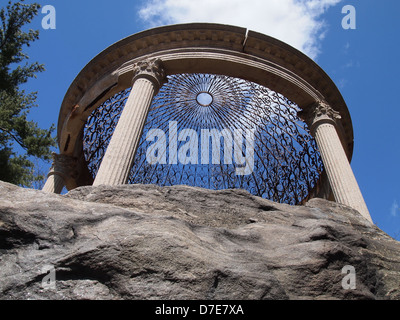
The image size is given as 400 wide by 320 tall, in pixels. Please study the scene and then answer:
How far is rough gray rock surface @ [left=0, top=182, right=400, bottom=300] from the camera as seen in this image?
2.65 m

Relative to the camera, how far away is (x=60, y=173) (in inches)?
679

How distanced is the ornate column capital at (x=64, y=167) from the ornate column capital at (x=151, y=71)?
22.5 ft

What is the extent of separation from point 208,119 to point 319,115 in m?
11.4

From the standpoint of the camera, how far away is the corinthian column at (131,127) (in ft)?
33.1

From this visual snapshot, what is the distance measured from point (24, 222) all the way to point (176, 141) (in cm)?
2270

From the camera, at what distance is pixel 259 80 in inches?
609

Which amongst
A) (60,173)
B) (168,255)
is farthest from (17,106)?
(168,255)

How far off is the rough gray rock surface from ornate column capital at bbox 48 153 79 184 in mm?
14496
